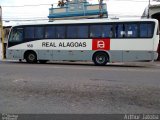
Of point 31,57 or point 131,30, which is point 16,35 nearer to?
point 31,57

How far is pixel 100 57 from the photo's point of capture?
75.8 feet

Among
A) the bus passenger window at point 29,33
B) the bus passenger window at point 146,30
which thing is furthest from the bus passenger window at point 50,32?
the bus passenger window at point 146,30

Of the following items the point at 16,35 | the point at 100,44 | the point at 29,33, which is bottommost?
the point at 100,44

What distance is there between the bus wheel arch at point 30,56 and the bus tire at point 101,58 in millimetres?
4639

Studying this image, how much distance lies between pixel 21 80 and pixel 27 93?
2764 mm

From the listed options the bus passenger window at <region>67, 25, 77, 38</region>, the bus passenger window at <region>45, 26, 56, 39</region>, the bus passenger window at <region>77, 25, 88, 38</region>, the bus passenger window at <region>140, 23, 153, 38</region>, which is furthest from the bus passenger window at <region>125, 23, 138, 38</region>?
the bus passenger window at <region>45, 26, 56, 39</region>

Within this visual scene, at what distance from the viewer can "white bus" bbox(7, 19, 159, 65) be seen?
22062mm

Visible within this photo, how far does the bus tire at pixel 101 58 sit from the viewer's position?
2292 centimetres

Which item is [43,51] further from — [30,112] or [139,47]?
[30,112]

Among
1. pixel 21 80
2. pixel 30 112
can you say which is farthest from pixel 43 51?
pixel 30 112

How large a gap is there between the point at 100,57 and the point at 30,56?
214 inches

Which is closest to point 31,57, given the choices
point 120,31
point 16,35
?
point 16,35

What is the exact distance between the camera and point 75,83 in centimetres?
1201

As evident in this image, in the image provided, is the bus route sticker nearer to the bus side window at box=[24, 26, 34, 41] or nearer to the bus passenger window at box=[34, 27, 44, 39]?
the bus passenger window at box=[34, 27, 44, 39]
